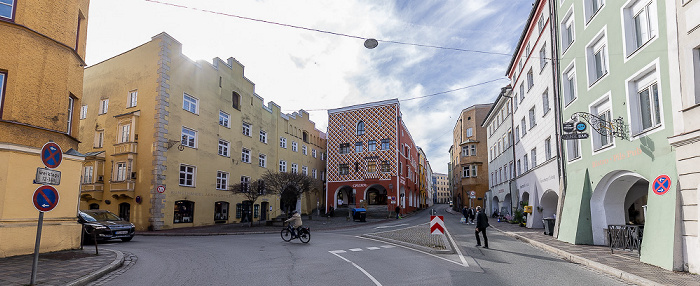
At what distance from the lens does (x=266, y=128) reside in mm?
39781

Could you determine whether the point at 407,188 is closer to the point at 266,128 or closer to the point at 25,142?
the point at 266,128

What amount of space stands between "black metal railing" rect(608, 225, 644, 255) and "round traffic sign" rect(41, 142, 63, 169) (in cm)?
1506

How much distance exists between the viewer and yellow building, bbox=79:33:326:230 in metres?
25.6

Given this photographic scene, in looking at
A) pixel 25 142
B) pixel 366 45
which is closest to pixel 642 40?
pixel 366 45

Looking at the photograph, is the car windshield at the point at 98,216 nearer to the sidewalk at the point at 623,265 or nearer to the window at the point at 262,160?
the sidewalk at the point at 623,265

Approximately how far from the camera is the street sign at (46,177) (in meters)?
7.18

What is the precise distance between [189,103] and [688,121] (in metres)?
28.3

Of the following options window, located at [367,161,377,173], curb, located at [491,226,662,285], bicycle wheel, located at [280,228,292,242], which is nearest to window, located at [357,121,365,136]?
window, located at [367,161,377,173]

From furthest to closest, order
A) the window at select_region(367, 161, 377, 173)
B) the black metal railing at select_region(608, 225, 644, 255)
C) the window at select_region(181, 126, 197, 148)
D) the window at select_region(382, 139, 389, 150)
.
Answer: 1. the window at select_region(367, 161, 377, 173)
2. the window at select_region(382, 139, 389, 150)
3. the window at select_region(181, 126, 197, 148)
4. the black metal railing at select_region(608, 225, 644, 255)

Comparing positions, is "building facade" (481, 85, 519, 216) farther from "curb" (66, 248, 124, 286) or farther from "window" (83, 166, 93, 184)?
"window" (83, 166, 93, 184)

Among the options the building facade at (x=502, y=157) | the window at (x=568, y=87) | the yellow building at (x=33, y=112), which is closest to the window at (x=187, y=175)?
the yellow building at (x=33, y=112)

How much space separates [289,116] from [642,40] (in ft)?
123

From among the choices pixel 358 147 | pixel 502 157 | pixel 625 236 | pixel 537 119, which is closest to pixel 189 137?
pixel 358 147

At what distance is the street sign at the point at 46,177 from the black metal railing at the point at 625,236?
1507 cm
